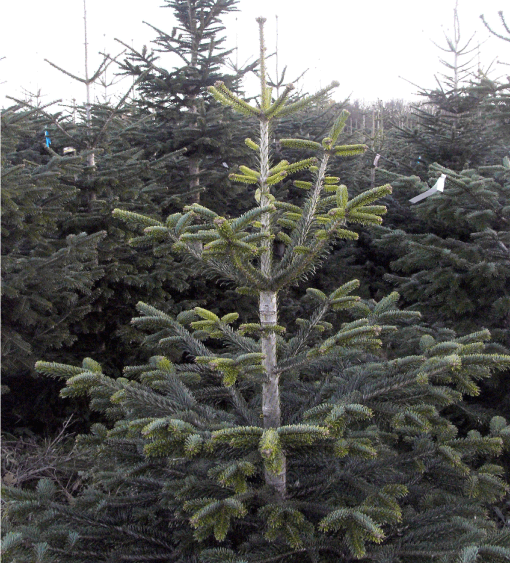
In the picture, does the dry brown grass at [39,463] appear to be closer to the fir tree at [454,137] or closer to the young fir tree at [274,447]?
the young fir tree at [274,447]

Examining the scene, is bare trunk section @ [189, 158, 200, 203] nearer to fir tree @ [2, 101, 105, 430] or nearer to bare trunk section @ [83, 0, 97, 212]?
bare trunk section @ [83, 0, 97, 212]

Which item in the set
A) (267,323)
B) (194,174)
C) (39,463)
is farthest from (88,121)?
(267,323)

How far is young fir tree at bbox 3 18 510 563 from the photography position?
5.87 feet

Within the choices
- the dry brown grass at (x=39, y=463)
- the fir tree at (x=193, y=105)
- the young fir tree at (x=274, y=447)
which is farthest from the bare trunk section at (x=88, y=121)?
the young fir tree at (x=274, y=447)

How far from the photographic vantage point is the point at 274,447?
1.62m

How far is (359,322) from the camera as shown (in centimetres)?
231

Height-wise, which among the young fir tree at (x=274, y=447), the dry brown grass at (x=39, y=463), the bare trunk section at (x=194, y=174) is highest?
the bare trunk section at (x=194, y=174)

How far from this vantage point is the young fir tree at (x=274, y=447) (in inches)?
70.5

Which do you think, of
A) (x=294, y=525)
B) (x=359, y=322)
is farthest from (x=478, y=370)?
(x=294, y=525)

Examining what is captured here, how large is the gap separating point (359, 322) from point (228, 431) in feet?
3.06

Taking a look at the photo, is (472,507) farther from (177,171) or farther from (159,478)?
(177,171)

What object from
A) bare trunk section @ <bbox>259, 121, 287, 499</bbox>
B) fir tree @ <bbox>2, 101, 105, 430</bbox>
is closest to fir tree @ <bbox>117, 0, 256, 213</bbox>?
fir tree @ <bbox>2, 101, 105, 430</bbox>

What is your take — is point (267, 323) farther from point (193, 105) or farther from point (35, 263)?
Result: point (193, 105)

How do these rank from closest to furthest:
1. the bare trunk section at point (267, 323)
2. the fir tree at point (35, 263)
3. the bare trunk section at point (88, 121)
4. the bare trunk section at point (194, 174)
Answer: the bare trunk section at point (267, 323)
the fir tree at point (35, 263)
the bare trunk section at point (88, 121)
the bare trunk section at point (194, 174)
